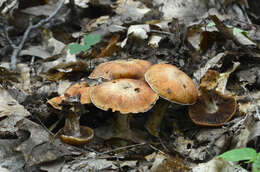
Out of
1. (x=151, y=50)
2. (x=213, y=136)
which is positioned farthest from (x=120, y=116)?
(x=151, y=50)

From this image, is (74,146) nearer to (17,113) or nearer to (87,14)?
(17,113)

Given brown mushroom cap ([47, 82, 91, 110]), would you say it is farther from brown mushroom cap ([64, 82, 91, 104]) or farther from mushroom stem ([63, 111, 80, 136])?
mushroom stem ([63, 111, 80, 136])

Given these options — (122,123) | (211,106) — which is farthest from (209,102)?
(122,123)

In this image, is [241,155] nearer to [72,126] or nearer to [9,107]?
[72,126]

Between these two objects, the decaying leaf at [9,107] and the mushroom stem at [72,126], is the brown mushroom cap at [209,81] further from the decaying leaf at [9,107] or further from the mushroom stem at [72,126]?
the decaying leaf at [9,107]

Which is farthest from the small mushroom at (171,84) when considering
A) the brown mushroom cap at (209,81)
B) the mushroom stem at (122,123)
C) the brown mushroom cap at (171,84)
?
the mushroom stem at (122,123)

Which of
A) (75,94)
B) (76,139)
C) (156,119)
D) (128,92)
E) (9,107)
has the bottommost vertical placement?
(156,119)

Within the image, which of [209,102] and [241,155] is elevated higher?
[241,155]
